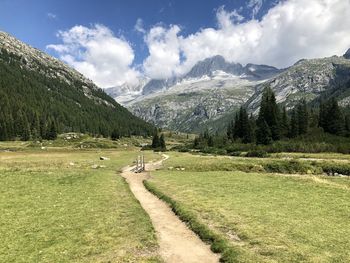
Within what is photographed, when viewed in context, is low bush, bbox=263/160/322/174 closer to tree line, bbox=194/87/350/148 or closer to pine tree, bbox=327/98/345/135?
tree line, bbox=194/87/350/148

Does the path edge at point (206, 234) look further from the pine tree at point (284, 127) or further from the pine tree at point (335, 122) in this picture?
the pine tree at point (335, 122)

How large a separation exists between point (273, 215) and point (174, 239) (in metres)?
8.65

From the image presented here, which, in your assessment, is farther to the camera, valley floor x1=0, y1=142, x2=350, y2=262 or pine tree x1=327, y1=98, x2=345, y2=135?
pine tree x1=327, y1=98, x2=345, y2=135

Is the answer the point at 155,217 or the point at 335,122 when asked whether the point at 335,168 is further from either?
the point at 335,122

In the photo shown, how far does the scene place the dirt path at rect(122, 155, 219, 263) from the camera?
60.0ft

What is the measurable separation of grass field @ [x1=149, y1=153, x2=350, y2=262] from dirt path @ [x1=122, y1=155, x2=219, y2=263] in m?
1.47

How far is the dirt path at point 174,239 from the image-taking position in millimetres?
18297

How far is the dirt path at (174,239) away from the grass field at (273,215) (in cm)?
147

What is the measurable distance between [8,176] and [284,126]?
401 feet

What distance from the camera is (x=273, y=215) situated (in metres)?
26.0

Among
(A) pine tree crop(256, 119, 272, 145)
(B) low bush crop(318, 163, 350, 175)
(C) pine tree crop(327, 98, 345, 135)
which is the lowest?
(B) low bush crop(318, 163, 350, 175)

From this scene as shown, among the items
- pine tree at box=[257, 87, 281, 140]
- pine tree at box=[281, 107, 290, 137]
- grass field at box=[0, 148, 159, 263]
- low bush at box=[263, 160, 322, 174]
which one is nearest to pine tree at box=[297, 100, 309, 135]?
pine tree at box=[281, 107, 290, 137]

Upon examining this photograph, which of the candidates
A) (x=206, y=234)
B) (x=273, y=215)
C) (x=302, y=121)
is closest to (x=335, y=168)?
(x=273, y=215)

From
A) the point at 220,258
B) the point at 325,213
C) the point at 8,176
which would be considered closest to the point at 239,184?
the point at 325,213
